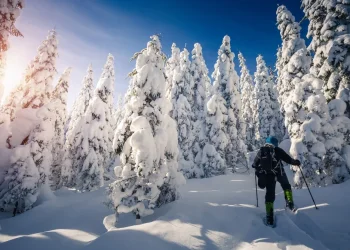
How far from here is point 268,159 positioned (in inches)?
267

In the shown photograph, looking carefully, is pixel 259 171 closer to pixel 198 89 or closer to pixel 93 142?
pixel 93 142

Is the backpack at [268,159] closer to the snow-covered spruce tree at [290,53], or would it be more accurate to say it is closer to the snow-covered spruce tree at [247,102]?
the snow-covered spruce tree at [290,53]

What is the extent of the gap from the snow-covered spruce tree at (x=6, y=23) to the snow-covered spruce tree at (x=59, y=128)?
1288 centimetres

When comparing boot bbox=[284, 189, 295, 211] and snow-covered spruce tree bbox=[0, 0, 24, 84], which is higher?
snow-covered spruce tree bbox=[0, 0, 24, 84]

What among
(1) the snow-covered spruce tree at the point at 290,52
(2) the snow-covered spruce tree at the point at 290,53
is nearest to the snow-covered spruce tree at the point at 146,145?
(2) the snow-covered spruce tree at the point at 290,53

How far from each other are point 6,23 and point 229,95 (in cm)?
2288

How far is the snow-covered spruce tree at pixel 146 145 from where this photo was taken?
334 inches

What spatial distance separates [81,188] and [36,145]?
619cm

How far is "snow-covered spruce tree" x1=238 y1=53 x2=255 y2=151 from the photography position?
150 feet

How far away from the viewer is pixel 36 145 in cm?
1602

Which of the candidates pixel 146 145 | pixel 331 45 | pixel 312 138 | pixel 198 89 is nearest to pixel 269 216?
pixel 146 145

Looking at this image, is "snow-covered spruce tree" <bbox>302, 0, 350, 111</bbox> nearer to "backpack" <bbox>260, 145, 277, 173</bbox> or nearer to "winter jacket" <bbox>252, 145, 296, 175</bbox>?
"winter jacket" <bbox>252, 145, 296, 175</bbox>

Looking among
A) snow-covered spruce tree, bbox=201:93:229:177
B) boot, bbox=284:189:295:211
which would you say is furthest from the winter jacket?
snow-covered spruce tree, bbox=201:93:229:177

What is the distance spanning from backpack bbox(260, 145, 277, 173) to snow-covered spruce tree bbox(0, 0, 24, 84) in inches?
403
